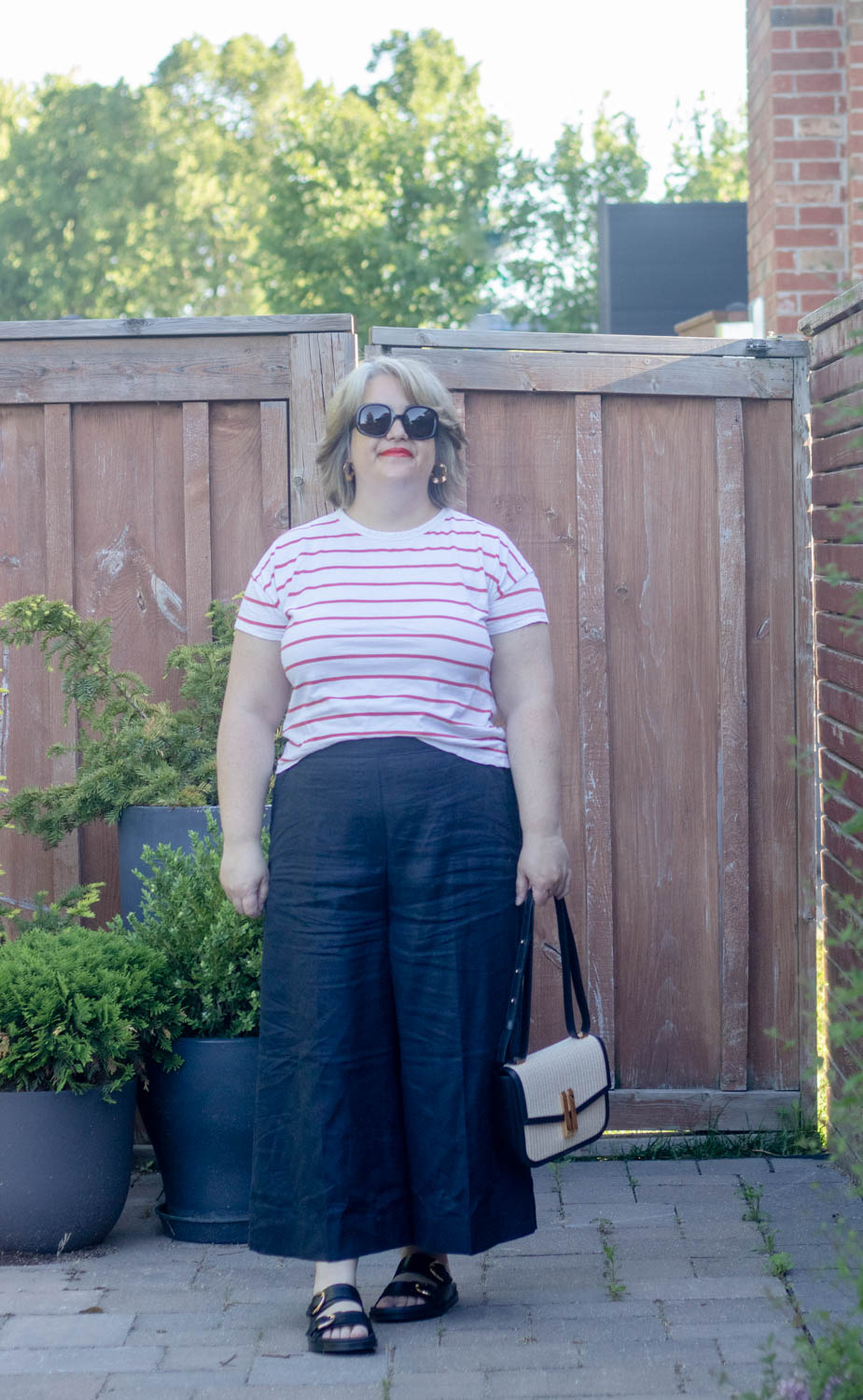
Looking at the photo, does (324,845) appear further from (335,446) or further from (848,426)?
(848,426)

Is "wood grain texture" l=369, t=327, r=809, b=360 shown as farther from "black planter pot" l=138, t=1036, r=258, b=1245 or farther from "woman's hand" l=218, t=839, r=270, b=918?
"black planter pot" l=138, t=1036, r=258, b=1245

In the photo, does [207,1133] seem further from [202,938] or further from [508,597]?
[508,597]

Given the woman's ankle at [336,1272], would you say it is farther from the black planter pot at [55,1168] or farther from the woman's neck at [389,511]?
the woman's neck at [389,511]

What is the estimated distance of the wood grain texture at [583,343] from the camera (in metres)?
4.13

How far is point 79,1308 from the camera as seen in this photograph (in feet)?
9.98

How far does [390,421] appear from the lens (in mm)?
2998

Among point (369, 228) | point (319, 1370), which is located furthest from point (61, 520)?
point (369, 228)

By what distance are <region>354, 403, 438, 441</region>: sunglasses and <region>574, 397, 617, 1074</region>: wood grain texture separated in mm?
1240

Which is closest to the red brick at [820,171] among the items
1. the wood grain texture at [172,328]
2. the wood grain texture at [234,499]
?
the wood grain texture at [172,328]

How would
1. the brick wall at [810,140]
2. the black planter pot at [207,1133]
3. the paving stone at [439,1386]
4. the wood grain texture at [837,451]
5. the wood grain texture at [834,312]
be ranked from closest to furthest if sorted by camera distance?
the paving stone at [439,1386] → the black planter pot at [207,1133] → the wood grain texture at [834,312] → the wood grain texture at [837,451] → the brick wall at [810,140]

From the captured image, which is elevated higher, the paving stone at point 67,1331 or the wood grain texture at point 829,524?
the wood grain texture at point 829,524

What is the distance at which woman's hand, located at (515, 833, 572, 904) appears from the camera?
2.93 metres

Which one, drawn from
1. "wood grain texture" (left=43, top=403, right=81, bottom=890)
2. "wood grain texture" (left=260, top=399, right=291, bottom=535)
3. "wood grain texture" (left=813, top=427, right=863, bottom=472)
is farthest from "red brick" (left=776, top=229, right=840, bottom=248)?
"wood grain texture" (left=43, top=403, right=81, bottom=890)

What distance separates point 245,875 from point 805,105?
4.16 meters
